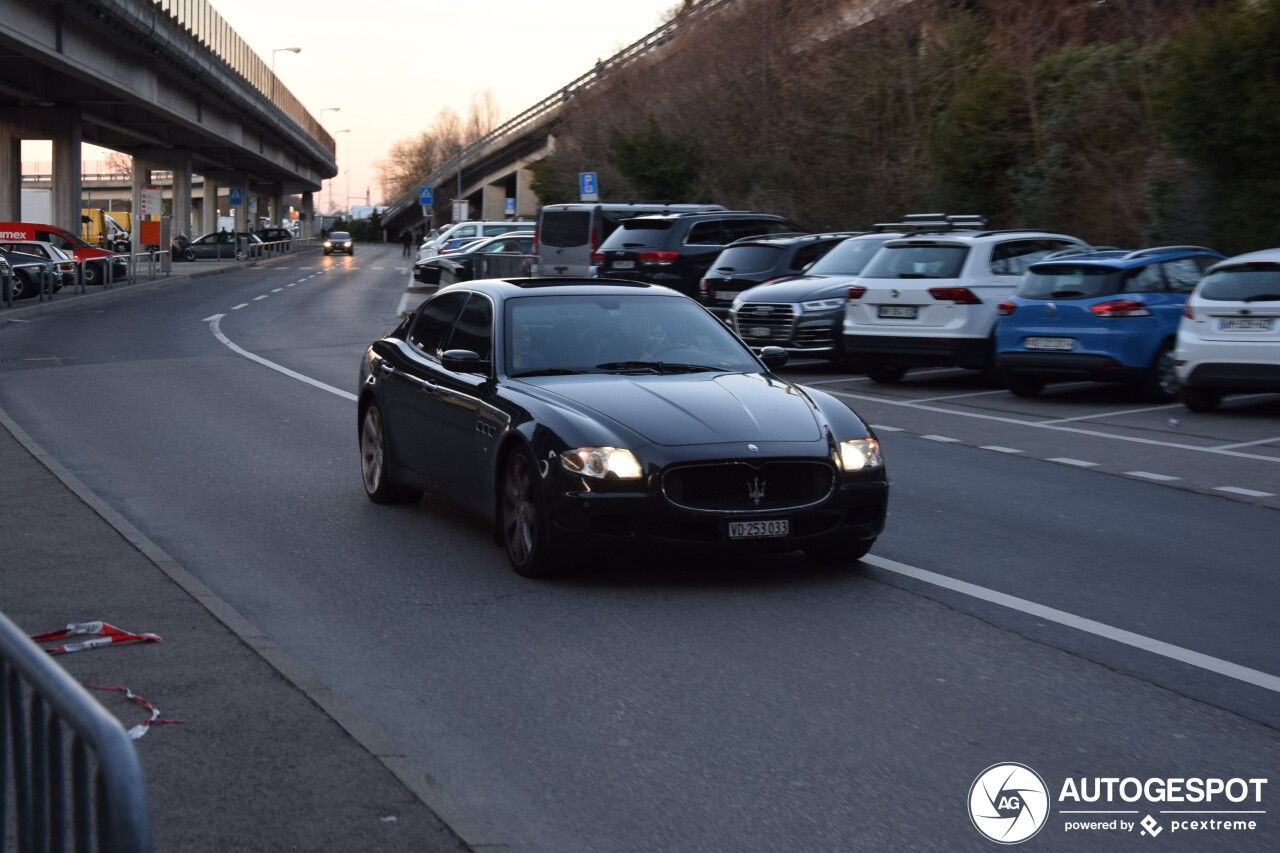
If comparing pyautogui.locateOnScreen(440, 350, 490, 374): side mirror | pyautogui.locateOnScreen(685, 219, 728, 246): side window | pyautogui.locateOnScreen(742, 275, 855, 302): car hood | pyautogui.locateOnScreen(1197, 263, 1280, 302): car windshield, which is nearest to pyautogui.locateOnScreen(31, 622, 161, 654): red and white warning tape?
pyautogui.locateOnScreen(440, 350, 490, 374): side mirror

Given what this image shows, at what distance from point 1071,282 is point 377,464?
9.49 m

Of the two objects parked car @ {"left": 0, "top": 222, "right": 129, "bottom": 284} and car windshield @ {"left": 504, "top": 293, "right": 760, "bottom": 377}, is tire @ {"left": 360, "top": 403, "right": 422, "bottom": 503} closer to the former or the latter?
car windshield @ {"left": 504, "top": 293, "right": 760, "bottom": 377}

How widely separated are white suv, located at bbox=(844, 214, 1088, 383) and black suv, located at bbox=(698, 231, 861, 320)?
3671 mm

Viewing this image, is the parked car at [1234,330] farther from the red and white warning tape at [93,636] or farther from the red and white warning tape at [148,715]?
the red and white warning tape at [148,715]

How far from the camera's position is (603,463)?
778cm

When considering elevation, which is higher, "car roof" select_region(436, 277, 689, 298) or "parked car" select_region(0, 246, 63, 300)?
"car roof" select_region(436, 277, 689, 298)

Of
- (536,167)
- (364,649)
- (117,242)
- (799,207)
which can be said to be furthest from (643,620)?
(117,242)

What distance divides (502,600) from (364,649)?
103cm

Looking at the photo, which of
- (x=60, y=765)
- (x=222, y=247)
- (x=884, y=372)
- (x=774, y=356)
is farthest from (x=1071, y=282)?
(x=222, y=247)

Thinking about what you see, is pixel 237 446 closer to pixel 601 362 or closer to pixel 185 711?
pixel 601 362

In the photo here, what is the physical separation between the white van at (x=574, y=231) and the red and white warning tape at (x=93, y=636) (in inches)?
970

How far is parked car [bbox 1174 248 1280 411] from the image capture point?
15.5 metres

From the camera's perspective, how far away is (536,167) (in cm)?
7250

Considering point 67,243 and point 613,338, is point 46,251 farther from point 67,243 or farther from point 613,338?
point 613,338
